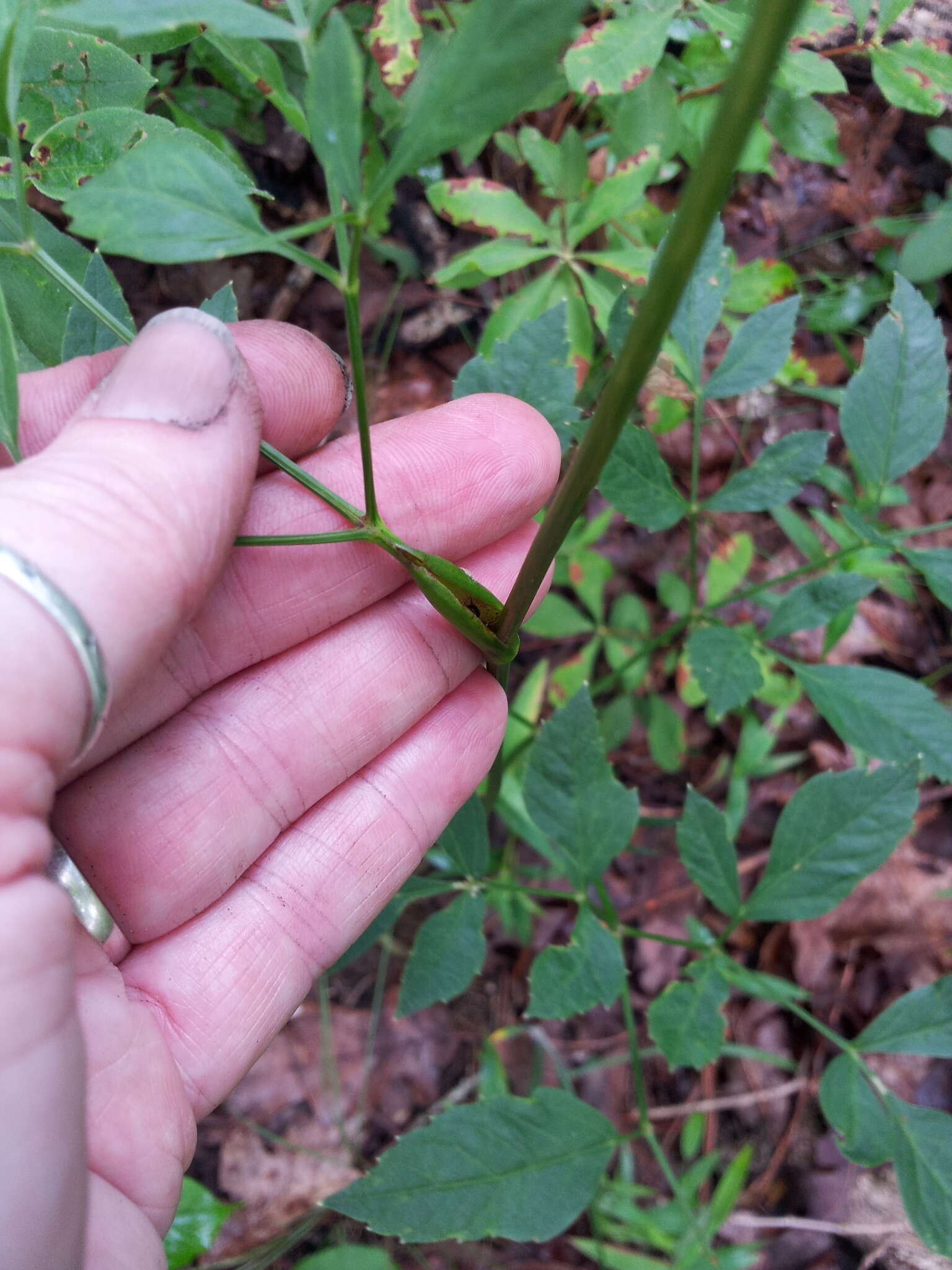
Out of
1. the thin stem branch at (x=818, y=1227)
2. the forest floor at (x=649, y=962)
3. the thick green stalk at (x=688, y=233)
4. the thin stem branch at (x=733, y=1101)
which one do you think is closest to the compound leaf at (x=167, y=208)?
the thick green stalk at (x=688, y=233)

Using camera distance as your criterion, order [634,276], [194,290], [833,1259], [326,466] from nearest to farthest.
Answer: [326,466] → [634,276] → [833,1259] → [194,290]

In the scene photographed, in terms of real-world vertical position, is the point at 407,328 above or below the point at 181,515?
below

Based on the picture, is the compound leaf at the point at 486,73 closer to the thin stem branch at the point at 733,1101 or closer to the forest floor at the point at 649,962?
the forest floor at the point at 649,962

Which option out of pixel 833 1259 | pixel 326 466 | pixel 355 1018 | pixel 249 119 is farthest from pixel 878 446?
pixel 833 1259

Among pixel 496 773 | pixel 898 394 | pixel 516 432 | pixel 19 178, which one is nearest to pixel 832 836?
pixel 496 773

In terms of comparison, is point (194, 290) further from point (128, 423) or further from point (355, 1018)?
point (355, 1018)

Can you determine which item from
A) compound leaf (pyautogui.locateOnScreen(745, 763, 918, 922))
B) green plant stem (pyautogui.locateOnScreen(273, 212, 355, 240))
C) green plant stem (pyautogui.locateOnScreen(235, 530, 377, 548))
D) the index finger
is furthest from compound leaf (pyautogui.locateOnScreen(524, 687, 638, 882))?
green plant stem (pyautogui.locateOnScreen(273, 212, 355, 240))

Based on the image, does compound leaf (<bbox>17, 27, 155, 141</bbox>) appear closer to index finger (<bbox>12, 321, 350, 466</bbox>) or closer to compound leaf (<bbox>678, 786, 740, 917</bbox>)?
index finger (<bbox>12, 321, 350, 466</bbox>)
